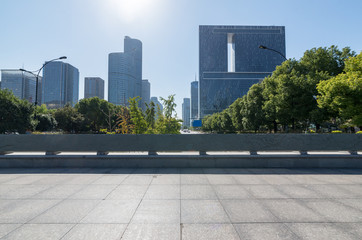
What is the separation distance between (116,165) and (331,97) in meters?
17.9

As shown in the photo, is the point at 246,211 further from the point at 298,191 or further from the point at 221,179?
the point at 221,179

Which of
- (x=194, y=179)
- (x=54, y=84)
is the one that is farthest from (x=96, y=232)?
(x=54, y=84)

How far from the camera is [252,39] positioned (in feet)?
589

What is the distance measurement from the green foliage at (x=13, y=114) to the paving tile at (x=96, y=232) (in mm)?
32104

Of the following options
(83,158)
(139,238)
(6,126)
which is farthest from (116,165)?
(6,126)

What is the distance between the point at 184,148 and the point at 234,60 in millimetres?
193032

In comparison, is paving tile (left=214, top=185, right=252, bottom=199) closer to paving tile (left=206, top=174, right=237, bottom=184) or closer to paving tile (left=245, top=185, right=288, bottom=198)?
paving tile (left=245, top=185, right=288, bottom=198)

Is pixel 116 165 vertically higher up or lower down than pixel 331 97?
lower down

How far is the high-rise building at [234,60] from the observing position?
157m

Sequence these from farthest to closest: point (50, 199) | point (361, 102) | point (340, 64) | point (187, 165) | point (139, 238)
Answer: point (340, 64), point (361, 102), point (187, 165), point (50, 199), point (139, 238)

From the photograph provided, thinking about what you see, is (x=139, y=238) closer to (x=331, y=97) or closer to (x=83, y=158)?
(x=83, y=158)

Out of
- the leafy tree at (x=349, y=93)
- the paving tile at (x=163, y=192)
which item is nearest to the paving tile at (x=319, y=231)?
the paving tile at (x=163, y=192)

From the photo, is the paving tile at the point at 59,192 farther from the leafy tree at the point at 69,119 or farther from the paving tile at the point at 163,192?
the leafy tree at the point at 69,119

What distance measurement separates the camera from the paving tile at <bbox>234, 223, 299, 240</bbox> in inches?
122
